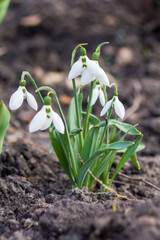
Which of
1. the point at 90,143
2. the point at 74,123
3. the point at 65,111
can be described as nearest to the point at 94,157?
the point at 90,143

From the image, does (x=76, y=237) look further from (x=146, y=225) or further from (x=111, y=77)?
(x=111, y=77)

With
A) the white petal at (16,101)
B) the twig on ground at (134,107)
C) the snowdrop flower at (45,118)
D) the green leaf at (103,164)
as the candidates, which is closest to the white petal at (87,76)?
the snowdrop flower at (45,118)

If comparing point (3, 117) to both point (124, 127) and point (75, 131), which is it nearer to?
point (75, 131)

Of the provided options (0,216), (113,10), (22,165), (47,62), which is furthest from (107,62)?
(0,216)

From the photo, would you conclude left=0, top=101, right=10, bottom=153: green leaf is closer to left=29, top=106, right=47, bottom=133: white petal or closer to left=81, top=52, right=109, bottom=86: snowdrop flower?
left=29, top=106, right=47, bottom=133: white petal

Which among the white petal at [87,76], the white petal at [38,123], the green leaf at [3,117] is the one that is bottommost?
the white petal at [38,123]

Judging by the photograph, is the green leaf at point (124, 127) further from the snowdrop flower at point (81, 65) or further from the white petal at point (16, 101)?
the white petal at point (16, 101)
